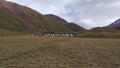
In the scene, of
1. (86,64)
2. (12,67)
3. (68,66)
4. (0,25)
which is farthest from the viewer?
(0,25)

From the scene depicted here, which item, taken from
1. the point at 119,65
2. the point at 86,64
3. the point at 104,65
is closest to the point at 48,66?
the point at 86,64

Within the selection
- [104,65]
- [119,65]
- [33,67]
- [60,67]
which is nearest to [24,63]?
[33,67]

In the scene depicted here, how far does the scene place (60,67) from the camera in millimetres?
21156

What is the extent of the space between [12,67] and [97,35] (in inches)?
2704

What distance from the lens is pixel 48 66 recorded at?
21312 mm

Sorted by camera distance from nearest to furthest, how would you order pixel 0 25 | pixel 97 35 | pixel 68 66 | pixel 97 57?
1. pixel 68 66
2. pixel 97 57
3. pixel 97 35
4. pixel 0 25

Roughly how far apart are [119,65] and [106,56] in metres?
5.09

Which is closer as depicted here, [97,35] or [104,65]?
[104,65]

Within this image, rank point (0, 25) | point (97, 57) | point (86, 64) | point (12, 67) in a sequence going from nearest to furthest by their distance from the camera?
point (12, 67)
point (86, 64)
point (97, 57)
point (0, 25)

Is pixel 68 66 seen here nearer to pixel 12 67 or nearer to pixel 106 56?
pixel 12 67

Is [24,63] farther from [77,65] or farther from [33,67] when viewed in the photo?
[77,65]

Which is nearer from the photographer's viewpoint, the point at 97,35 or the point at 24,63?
the point at 24,63

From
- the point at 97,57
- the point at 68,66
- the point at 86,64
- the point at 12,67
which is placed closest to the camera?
the point at 12,67

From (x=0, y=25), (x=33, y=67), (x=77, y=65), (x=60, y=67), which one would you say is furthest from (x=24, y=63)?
(x=0, y=25)
